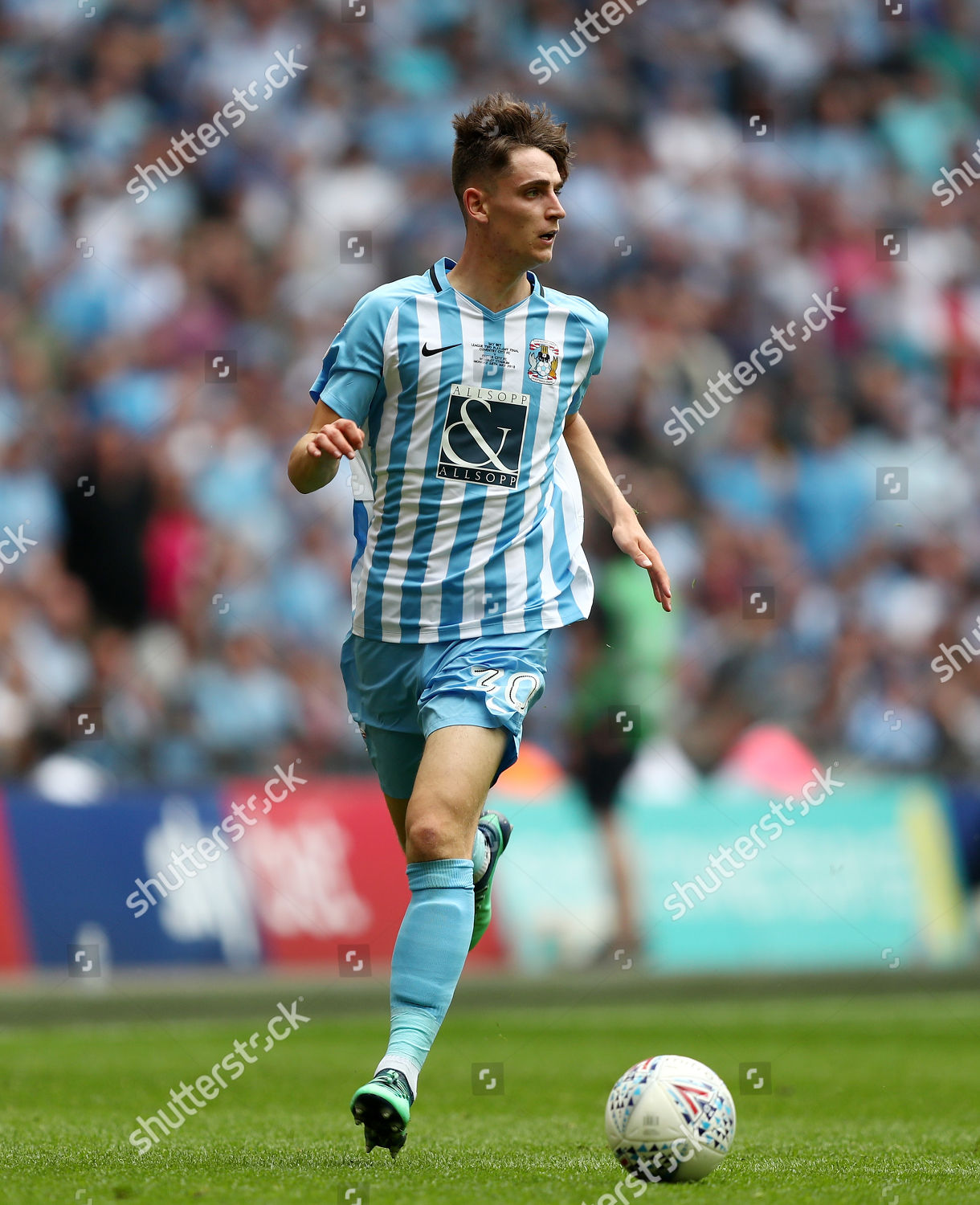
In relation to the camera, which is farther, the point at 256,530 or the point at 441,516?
the point at 256,530

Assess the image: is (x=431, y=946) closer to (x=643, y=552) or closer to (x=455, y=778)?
(x=455, y=778)

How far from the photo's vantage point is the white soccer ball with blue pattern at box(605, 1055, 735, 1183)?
4.27m

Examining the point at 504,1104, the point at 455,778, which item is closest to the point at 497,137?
the point at 455,778

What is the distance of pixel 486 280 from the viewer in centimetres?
502

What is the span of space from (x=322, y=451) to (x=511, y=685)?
2.76ft

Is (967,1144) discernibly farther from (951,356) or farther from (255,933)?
(951,356)

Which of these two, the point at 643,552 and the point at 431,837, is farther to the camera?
the point at 643,552

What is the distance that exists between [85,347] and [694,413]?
14.2 ft

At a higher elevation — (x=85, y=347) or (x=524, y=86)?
(x=524, y=86)

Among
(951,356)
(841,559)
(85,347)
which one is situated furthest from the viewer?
(951,356)

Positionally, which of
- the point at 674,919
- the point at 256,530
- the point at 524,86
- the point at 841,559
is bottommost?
the point at 674,919

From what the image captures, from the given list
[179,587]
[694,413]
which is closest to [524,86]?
[694,413]

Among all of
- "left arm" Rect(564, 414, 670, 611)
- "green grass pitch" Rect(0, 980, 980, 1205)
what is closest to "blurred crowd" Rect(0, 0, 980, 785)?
"green grass pitch" Rect(0, 980, 980, 1205)

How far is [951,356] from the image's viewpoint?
15.3 metres
